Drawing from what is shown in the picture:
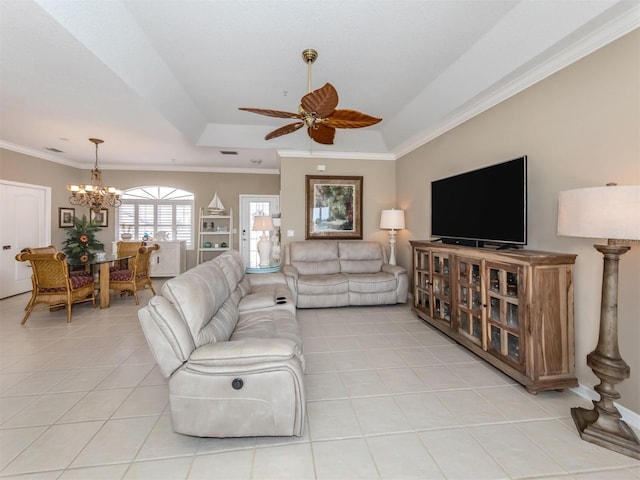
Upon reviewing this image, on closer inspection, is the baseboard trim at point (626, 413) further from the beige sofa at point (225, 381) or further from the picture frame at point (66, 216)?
the picture frame at point (66, 216)

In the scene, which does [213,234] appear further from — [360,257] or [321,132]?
[321,132]

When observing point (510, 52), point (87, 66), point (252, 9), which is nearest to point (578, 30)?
point (510, 52)

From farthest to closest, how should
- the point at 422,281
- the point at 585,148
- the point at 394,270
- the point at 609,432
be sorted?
the point at 394,270 → the point at 422,281 → the point at 585,148 → the point at 609,432

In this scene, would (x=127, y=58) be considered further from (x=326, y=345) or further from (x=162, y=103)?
(x=326, y=345)

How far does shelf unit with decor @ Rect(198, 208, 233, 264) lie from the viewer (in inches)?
279

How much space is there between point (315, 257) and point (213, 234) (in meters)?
3.50

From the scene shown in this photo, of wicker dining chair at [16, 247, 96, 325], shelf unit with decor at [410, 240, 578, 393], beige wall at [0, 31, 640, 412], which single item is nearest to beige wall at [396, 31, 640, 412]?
beige wall at [0, 31, 640, 412]

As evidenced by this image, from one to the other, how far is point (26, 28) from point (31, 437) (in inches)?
110

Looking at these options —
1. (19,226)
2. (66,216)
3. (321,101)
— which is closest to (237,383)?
(321,101)

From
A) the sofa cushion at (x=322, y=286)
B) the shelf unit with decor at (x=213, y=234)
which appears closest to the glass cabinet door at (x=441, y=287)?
the sofa cushion at (x=322, y=286)

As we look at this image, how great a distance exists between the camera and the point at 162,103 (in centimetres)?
348

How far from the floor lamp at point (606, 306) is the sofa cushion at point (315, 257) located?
337 cm

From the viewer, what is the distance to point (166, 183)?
7.05 meters

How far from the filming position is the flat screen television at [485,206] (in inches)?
96.0
